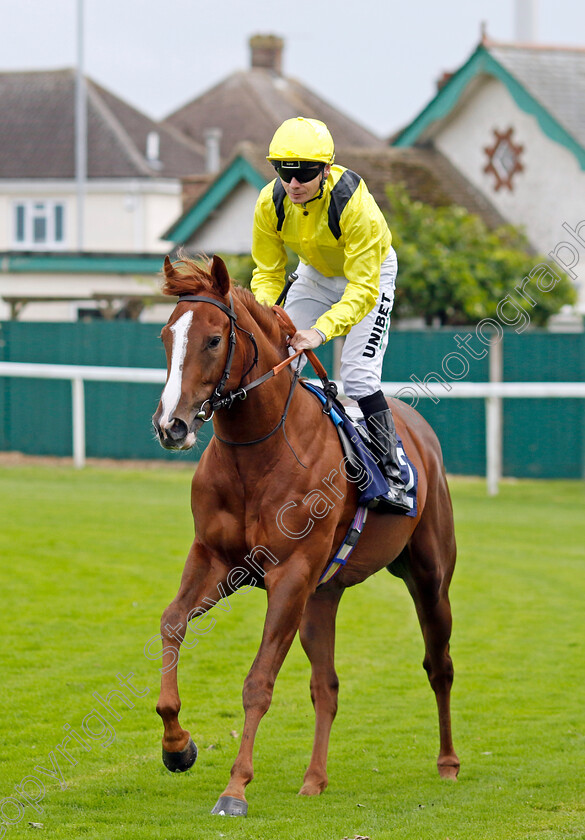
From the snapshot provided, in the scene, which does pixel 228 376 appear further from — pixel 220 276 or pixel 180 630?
pixel 180 630

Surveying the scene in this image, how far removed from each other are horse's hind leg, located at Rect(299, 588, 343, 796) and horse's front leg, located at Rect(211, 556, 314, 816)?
0.86 m

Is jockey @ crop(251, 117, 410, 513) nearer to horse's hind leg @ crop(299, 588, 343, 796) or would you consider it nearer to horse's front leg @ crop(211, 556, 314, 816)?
horse's hind leg @ crop(299, 588, 343, 796)

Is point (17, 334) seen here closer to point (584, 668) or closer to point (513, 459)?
point (513, 459)

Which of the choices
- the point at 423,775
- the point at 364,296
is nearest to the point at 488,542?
the point at 423,775

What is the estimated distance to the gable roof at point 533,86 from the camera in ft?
66.1

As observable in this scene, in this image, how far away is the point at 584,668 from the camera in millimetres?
7527

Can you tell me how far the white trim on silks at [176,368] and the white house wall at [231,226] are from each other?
58.6ft

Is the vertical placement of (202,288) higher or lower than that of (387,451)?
higher

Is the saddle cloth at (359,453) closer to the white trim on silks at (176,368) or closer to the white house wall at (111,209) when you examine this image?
the white trim on silks at (176,368)

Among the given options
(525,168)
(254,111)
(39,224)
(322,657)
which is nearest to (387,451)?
(322,657)

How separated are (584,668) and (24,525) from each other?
17.9 ft

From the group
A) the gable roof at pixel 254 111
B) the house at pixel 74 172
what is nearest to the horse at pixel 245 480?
the house at pixel 74 172

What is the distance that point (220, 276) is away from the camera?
457 cm

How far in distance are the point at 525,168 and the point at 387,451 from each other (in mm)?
16820
